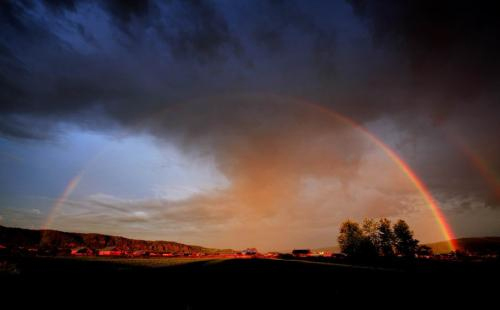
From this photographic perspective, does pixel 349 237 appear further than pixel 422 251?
No

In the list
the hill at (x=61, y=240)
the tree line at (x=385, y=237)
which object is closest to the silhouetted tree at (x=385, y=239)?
the tree line at (x=385, y=237)

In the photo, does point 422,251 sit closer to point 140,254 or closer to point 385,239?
point 385,239

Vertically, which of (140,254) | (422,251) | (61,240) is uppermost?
(61,240)

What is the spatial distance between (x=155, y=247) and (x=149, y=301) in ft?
560

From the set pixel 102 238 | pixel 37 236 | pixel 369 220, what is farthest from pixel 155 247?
pixel 369 220

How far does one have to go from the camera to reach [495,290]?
13219mm

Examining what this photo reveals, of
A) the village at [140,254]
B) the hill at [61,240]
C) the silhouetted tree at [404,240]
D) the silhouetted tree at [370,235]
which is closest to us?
the village at [140,254]

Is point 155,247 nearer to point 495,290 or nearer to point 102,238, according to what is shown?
point 102,238

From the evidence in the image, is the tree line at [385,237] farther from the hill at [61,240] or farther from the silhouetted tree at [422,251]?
the hill at [61,240]

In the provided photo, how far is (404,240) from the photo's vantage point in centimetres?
7206

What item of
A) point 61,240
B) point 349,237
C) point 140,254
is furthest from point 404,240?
point 61,240

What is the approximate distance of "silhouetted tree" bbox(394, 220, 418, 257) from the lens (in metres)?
71.1

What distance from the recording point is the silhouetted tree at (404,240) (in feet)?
233

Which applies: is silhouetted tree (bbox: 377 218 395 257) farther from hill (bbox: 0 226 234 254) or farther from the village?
hill (bbox: 0 226 234 254)
